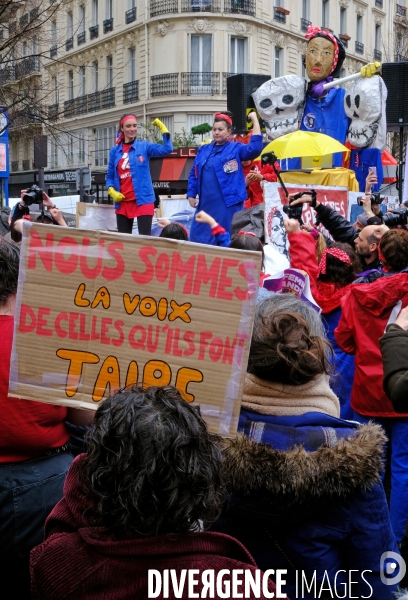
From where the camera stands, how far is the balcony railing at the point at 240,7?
33.3 meters

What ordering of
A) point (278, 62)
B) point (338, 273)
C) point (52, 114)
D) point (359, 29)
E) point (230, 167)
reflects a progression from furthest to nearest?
point (359, 29), point (278, 62), point (52, 114), point (230, 167), point (338, 273)

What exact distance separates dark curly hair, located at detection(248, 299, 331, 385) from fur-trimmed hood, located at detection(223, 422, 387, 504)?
0.22 metres

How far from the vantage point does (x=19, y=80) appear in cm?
1138

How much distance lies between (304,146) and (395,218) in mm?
4325

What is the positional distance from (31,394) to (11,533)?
17.6 inches

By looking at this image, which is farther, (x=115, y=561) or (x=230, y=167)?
(x=230, y=167)

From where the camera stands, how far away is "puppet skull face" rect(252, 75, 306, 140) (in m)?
11.1

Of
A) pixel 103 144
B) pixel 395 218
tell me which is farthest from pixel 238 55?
pixel 395 218

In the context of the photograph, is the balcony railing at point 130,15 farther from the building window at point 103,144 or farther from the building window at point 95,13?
the building window at point 103,144

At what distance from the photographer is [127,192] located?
869 cm

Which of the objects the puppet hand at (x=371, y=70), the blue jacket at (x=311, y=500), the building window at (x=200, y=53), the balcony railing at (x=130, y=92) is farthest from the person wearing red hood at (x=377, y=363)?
the balcony railing at (x=130, y=92)

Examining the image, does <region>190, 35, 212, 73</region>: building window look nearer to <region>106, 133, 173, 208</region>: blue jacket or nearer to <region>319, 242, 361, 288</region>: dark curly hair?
<region>106, 133, 173, 208</region>: blue jacket

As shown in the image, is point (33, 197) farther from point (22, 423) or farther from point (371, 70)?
point (371, 70)

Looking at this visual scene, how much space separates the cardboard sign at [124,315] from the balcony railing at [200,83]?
31890mm
